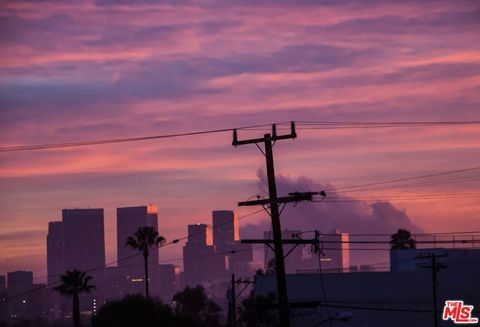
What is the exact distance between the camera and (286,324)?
61156mm

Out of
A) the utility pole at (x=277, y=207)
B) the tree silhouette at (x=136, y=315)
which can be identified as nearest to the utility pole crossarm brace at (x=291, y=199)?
the utility pole at (x=277, y=207)

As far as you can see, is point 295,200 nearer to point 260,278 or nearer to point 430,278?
point 430,278

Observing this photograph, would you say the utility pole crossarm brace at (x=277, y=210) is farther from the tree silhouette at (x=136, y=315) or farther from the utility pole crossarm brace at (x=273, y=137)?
the tree silhouette at (x=136, y=315)

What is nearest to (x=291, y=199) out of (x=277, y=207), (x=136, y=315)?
(x=277, y=207)
